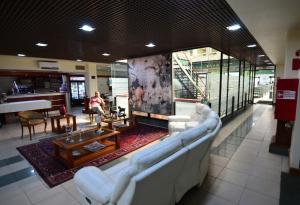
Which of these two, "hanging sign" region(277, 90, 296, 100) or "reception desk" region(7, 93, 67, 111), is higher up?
"hanging sign" region(277, 90, 296, 100)

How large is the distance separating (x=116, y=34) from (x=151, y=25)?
879mm

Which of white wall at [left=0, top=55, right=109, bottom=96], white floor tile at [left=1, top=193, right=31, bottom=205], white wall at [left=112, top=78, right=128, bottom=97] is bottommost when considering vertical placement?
white floor tile at [left=1, top=193, right=31, bottom=205]

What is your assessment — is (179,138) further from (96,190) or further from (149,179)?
(96,190)

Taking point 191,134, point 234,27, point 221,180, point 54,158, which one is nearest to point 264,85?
point 234,27

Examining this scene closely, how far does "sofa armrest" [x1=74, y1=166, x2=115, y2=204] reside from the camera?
1466mm

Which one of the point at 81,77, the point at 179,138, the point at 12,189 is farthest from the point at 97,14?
the point at 81,77

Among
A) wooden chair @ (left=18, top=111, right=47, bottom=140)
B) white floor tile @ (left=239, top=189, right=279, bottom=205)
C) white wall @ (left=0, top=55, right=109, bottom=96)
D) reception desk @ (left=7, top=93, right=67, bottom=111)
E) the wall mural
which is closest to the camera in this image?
white floor tile @ (left=239, top=189, right=279, bottom=205)

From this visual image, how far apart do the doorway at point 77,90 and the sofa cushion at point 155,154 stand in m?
9.76

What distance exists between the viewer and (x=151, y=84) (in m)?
5.68

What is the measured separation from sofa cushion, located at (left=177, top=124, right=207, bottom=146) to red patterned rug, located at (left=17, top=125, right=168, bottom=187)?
6.60 feet

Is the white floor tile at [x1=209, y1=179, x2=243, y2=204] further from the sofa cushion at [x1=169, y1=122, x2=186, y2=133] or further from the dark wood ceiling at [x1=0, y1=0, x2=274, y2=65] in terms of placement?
the dark wood ceiling at [x1=0, y1=0, x2=274, y2=65]

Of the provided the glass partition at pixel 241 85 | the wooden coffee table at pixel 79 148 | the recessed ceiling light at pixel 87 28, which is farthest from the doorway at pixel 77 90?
the glass partition at pixel 241 85

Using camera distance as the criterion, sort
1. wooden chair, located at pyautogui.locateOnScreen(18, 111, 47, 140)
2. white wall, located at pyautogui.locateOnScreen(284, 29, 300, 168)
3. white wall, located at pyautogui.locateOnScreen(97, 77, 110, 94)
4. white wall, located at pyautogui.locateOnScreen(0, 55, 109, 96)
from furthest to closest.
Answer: white wall, located at pyautogui.locateOnScreen(97, 77, 110, 94) < white wall, located at pyautogui.locateOnScreen(0, 55, 109, 96) < wooden chair, located at pyautogui.locateOnScreen(18, 111, 47, 140) < white wall, located at pyautogui.locateOnScreen(284, 29, 300, 168)

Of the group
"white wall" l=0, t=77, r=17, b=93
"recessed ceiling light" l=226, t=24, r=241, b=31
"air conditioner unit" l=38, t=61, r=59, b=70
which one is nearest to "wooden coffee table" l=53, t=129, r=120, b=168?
"recessed ceiling light" l=226, t=24, r=241, b=31
